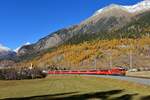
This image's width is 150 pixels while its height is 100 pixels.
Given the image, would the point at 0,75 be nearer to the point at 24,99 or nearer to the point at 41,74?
the point at 41,74

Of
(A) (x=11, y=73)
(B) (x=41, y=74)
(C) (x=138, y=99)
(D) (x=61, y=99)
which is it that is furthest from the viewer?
(B) (x=41, y=74)

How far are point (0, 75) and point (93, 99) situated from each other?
88.0 m

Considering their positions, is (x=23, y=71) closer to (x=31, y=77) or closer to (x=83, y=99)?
(x=31, y=77)

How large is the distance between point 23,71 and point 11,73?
20.2 feet

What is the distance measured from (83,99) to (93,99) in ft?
3.20

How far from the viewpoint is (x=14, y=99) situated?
3897 centimetres

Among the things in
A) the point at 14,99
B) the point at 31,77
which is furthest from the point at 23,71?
the point at 14,99

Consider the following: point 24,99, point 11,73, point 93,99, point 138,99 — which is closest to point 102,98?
point 93,99

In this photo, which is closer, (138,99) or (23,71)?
(138,99)

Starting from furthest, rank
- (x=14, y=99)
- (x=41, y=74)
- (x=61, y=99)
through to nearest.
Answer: (x=41, y=74), (x=14, y=99), (x=61, y=99)

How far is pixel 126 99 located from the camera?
3394cm

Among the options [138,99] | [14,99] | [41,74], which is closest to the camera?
[138,99]

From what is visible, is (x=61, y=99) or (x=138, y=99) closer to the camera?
(x=138, y=99)

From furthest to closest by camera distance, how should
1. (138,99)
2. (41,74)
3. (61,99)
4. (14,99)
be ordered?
(41,74), (14,99), (61,99), (138,99)
